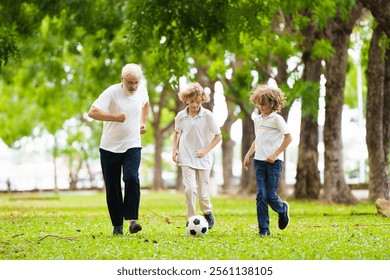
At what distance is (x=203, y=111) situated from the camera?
41.4ft

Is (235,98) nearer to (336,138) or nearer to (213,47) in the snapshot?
(213,47)

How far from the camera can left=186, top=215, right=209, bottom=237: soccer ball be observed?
1184 cm

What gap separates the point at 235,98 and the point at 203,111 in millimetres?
19748

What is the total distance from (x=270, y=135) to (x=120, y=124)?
209 cm

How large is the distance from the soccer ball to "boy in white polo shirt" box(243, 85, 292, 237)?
2.62 ft

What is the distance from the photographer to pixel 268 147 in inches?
453

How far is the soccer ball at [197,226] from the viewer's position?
11.8 meters

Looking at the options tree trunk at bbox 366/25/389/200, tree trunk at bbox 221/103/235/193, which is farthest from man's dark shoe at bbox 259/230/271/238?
tree trunk at bbox 221/103/235/193

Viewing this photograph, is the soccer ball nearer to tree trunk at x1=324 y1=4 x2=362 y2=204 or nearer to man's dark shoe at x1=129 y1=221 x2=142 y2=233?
man's dark shoe at x1=129 y1=221 x2=142 y2=233

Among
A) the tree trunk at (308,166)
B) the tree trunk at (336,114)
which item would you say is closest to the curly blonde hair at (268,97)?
the tree trunk at (336,114)

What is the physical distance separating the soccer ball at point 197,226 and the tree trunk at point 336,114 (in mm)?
12804

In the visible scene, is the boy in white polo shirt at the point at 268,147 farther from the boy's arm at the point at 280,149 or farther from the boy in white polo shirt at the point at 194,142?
the boy in white polo shirt at the point at 194,142

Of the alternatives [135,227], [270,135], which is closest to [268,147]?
[270,135]
